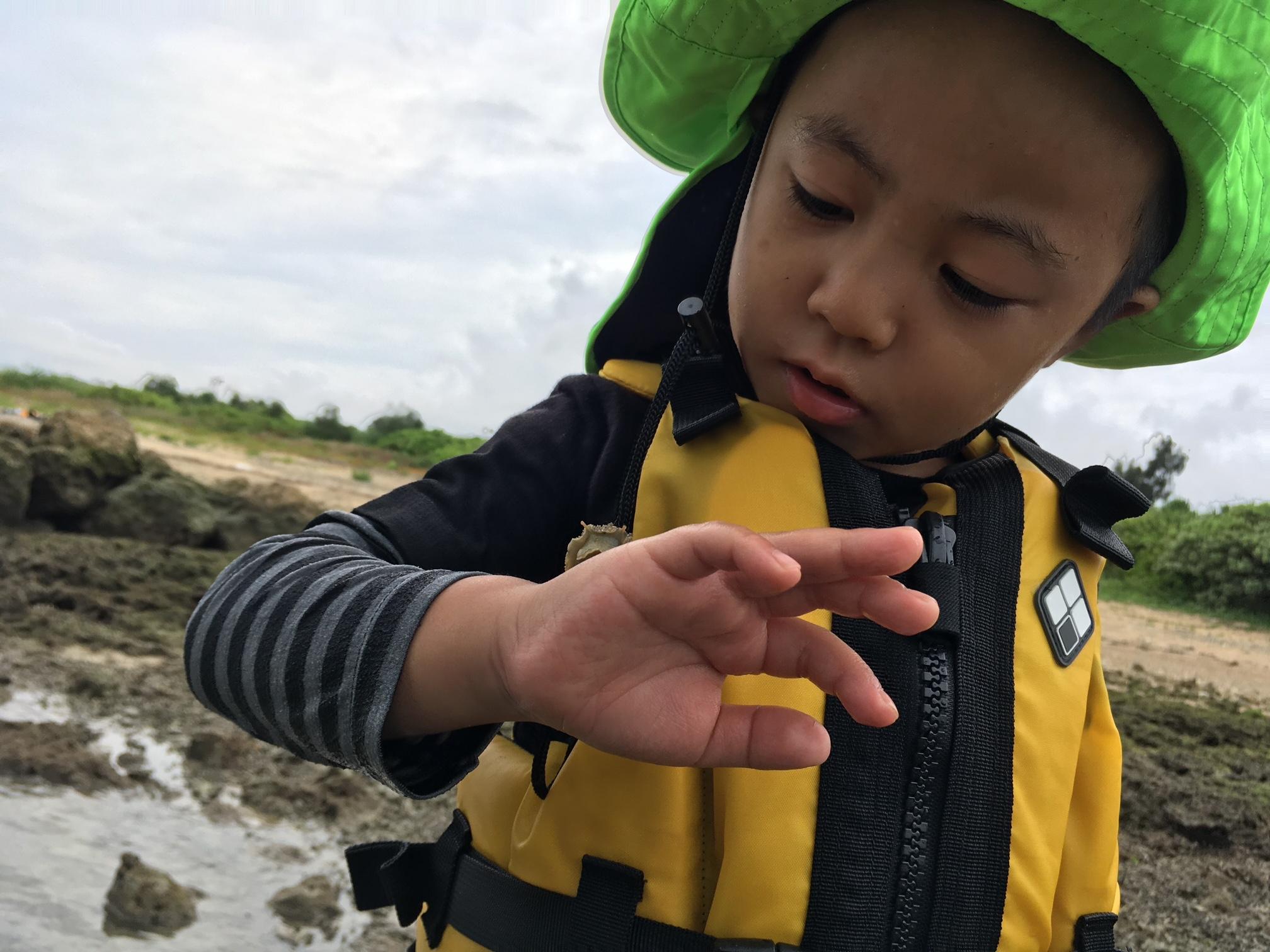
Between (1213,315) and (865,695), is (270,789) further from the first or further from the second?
(1213,315)

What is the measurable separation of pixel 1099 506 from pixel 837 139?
82 centimetres

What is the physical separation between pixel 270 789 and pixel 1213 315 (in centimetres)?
264

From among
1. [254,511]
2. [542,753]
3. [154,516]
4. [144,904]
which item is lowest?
[144,904]

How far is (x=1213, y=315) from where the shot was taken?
5.13 feet

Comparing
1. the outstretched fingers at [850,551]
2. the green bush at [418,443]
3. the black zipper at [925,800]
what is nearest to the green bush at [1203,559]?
the black zipper at [925,800]

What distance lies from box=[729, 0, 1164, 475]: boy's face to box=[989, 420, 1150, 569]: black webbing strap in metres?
0.35

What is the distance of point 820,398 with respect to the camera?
4.22 feet

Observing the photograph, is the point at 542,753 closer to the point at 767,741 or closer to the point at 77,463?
the point at 767,741

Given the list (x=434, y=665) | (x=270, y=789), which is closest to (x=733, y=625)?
(x=434, y=665)

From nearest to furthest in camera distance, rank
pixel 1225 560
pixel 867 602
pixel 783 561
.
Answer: pixel 783 561 < pixel 867 602 < pixel 1225 560

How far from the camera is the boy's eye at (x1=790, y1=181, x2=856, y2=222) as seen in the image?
3.86 ft

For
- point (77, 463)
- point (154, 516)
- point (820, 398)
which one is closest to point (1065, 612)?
point (820, 398)

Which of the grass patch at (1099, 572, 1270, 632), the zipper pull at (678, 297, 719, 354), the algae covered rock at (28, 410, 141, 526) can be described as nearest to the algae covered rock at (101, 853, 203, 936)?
the zipper pull at (678, 297, 719, 354)

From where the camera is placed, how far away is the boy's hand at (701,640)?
886 mm
